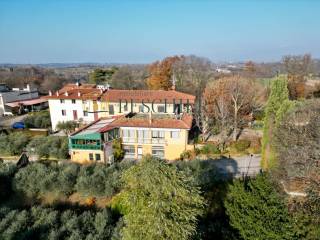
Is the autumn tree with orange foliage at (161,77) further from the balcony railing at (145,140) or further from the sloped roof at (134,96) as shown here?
the balcony railing at (145,140)

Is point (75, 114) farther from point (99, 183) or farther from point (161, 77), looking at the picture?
point (161, 77)

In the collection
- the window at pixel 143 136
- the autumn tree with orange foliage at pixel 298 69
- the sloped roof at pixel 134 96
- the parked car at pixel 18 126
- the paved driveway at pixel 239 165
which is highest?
the autumn tree with orange foliage at pixel 298 69

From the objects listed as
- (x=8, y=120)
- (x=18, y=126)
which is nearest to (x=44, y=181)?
(x=18, y=126)

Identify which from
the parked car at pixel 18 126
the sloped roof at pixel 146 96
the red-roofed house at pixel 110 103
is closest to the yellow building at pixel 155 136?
the red-roofed house at pixel 110 103

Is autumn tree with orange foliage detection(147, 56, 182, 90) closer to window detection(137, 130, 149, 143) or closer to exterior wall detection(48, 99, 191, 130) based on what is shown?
exterior wall detection(48, 99, 191, 130)

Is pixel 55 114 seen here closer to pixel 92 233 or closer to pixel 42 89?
pixel 92 233

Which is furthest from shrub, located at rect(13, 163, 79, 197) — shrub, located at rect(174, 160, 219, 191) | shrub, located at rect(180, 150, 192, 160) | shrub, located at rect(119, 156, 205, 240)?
shrub, located at rect(119, 156, 205, 240)

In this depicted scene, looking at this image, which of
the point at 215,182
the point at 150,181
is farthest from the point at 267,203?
the point at 215,182
